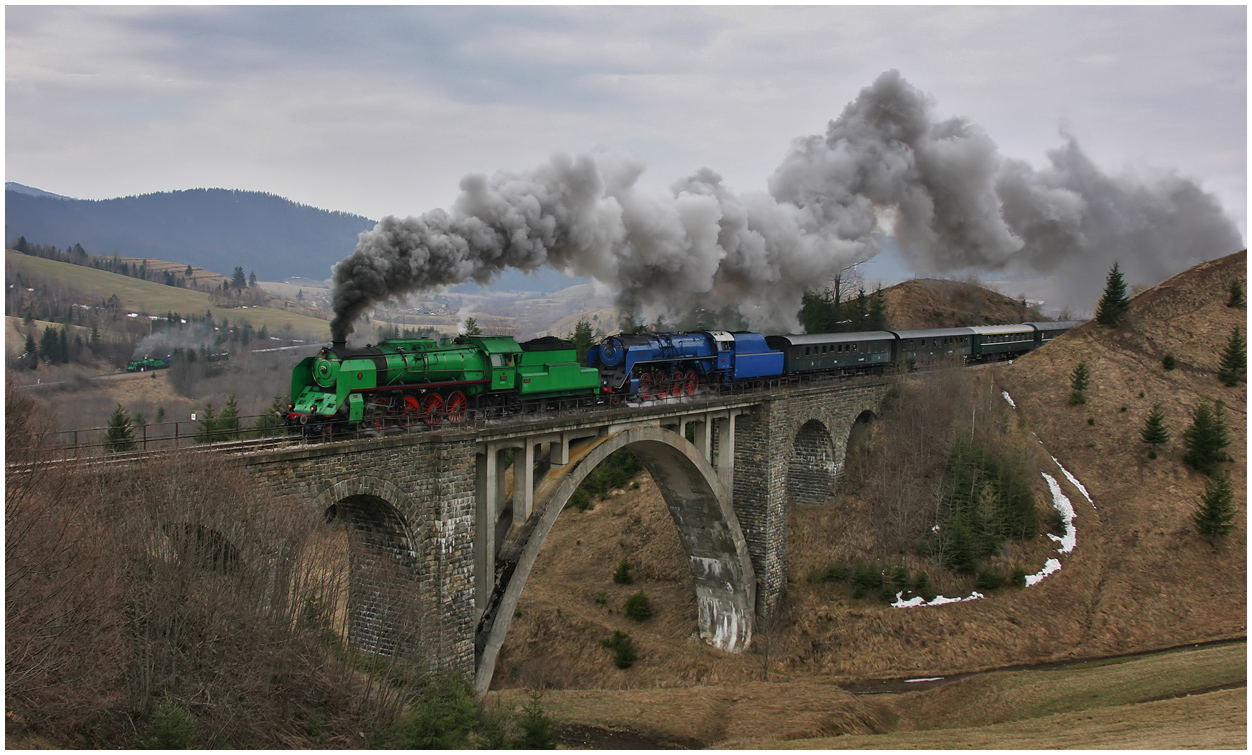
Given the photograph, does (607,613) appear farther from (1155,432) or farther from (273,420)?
(1155,432)

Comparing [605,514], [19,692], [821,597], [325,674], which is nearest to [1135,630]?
[821,597]

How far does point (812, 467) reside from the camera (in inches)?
1656

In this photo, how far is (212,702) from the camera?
14727mm

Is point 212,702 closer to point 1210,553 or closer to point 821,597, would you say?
point 821,597

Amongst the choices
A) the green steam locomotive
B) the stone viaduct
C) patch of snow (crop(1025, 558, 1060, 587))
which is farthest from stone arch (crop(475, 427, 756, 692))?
patch of snow (crop(1025, 558, 1060, 587))

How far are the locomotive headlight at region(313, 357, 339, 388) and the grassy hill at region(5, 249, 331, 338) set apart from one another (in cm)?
10654

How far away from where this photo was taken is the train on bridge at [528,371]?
67.6 feet

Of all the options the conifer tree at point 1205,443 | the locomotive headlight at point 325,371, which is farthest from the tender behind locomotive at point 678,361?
the conifer tree at point 1205,443

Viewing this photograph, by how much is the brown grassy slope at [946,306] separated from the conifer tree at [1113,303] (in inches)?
570

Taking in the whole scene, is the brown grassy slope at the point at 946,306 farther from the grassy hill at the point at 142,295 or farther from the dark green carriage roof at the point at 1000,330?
the grassy hill at the point at 142,295

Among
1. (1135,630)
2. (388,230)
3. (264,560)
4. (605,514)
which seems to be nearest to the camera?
(264,560)

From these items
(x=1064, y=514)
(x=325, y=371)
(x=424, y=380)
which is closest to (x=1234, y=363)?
(x=1064, y=514)

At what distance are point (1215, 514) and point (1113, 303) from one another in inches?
771

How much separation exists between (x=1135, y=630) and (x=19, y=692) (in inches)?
1420
